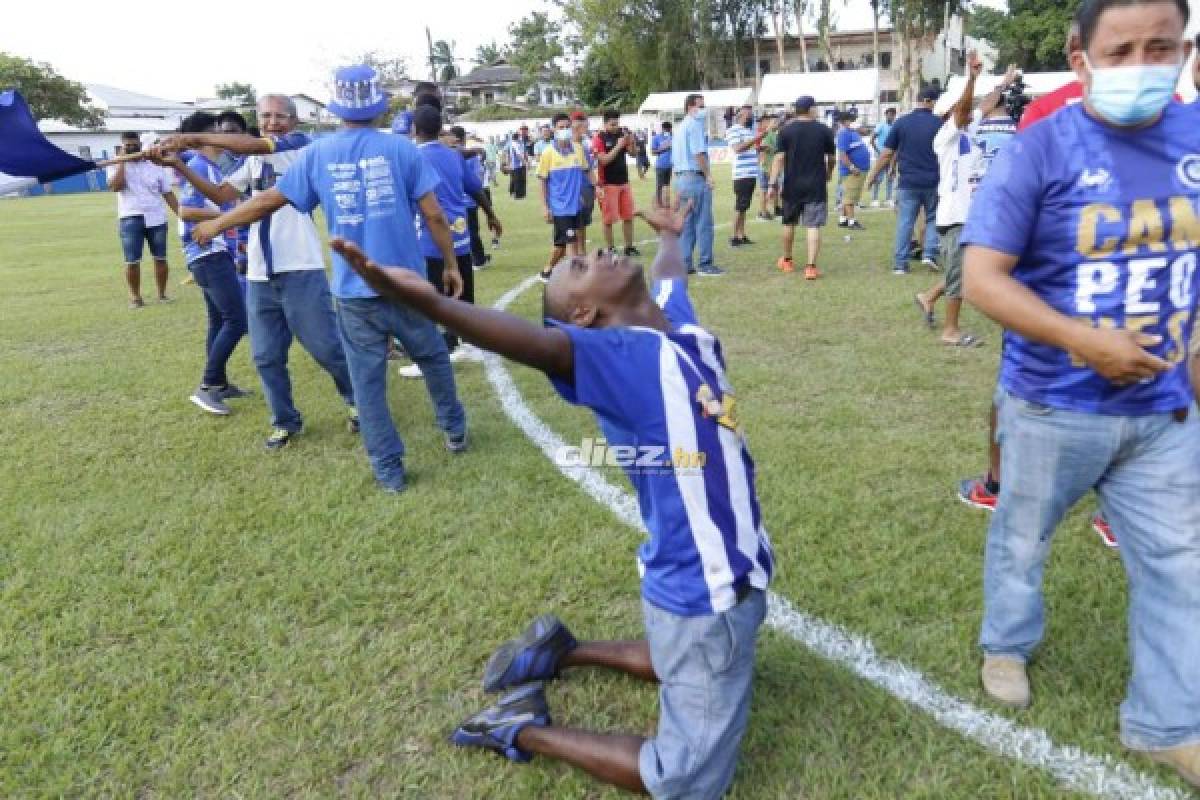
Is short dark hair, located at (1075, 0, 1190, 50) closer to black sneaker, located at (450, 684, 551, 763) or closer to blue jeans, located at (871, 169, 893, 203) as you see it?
black sneaker, located at (450, 684, 551, 763)

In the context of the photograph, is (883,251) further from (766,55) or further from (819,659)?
(766,55)

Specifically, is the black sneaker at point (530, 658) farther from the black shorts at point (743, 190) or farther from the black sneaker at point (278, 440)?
the black shorts at point (743, 190)

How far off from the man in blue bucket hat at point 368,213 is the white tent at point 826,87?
158ft

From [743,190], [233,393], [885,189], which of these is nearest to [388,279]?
[233,393]

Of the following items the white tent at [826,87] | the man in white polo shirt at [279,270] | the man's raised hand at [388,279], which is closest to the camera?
the man's raised hand at [388,279]

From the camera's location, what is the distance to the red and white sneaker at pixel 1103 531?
3541 millimetres

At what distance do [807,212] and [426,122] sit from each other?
5.21m

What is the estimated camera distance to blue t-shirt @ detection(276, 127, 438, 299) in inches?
170

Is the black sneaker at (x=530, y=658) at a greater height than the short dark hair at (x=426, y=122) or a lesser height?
lesser

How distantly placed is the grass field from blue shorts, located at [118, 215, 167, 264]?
12.6ft

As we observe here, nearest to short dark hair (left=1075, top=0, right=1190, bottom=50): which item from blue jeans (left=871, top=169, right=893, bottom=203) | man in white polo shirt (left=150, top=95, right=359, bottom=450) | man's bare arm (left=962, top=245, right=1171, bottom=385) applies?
man's bare arm (left=962, top=245, right=1171, bottom=385)

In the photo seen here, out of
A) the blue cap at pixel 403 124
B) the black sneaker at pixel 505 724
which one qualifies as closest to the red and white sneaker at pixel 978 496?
the black sneaker at pixel 505 724

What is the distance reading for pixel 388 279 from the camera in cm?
189

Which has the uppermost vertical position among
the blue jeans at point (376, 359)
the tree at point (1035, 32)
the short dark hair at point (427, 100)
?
the tree at point (1035, 32)
